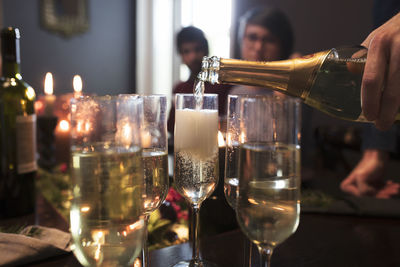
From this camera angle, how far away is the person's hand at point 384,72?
0.71m

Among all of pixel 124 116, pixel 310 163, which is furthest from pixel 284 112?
pixel 310 163

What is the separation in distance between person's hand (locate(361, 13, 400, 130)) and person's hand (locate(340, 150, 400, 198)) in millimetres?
521

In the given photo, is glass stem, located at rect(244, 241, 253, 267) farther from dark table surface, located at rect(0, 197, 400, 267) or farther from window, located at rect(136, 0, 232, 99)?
window, located at rect(136, 0, 232, 99)

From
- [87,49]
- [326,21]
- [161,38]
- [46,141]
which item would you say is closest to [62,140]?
[46,141]


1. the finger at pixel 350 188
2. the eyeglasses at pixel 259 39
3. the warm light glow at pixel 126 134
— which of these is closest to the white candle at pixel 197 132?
the warm light glow at pixel 126 134

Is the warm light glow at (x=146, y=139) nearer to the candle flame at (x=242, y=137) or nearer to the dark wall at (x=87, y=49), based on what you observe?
the candle flame at (x=242, y=137)

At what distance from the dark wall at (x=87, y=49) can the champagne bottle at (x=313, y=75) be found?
4392 mm

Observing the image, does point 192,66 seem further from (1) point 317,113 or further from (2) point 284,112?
(2) point 284,112

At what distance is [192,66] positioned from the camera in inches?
101

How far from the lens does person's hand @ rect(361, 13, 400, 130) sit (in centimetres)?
71

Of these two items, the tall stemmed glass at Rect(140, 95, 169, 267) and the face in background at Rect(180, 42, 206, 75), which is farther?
the face in background at Rect(180, 42, 206, 75)

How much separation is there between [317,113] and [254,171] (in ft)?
10.8

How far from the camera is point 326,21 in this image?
3463 mm

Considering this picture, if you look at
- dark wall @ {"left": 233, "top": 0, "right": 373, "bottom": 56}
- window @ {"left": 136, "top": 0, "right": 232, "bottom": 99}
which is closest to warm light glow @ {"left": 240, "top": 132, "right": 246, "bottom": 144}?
dark wall @ {"left": 233, "top": 0, "right": 373, "bottom": 56}
